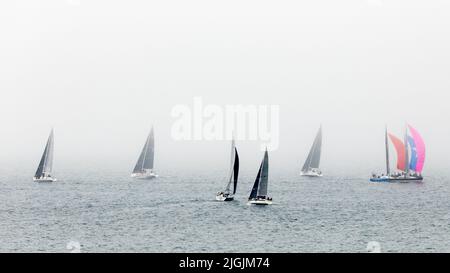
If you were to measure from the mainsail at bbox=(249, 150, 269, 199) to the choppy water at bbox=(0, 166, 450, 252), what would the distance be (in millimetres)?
2850

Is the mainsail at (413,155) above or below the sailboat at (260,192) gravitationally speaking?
above

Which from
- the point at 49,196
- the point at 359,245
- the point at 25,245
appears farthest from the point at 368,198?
the point at 25,245

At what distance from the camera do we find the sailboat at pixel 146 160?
5664 inches

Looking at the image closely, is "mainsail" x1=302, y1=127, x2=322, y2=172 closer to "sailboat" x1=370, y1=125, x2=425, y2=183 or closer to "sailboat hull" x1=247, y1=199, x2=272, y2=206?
"sailboat" x1=370, y1=125, x2=425, y2=183

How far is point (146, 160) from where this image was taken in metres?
146

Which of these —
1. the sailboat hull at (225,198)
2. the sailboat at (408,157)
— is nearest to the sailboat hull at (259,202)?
the sailboat hull at (225,198)

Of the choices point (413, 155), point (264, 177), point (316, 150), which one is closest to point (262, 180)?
point (264, 177)

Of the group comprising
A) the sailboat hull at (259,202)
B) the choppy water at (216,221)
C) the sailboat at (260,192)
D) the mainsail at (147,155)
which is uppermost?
the mainsail at (147,155)

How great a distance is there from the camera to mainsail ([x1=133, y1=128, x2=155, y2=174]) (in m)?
144

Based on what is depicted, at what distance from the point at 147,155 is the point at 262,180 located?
6251 centimetres

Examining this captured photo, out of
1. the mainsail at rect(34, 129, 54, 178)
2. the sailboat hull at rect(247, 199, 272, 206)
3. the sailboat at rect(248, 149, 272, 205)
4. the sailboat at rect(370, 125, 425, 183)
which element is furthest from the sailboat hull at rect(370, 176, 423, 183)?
the mainsail at rect(34, 129, 54, 178)

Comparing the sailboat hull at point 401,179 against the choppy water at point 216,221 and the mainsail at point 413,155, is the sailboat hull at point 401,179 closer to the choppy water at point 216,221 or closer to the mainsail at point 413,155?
the mainsail at point 413,155

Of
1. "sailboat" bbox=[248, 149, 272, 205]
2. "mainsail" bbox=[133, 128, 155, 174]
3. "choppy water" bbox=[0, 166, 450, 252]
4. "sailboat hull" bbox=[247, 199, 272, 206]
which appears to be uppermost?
"mainsail" bbox=[133, 128, 155, 174]
